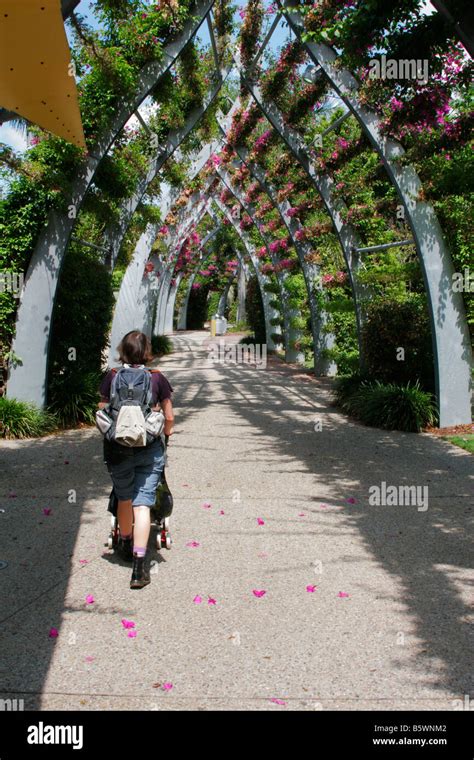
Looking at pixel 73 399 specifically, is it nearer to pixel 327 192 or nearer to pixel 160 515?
pixel 160 515

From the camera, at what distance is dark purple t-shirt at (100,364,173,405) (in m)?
4.20

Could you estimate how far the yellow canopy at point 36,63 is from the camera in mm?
3600

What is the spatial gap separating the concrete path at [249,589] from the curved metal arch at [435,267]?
1.73 metres

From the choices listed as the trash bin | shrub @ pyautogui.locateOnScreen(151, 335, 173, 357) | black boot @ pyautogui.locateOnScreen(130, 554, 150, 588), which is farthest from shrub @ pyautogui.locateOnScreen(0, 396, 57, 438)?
the trash bin

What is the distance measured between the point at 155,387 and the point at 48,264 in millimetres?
5349

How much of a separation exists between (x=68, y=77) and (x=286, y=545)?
3659 millimetres

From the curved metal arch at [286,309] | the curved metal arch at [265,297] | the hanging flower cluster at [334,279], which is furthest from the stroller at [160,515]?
the curved metal arch at [265,297]

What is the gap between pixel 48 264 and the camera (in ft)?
29.3

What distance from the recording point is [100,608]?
368 centimetres
